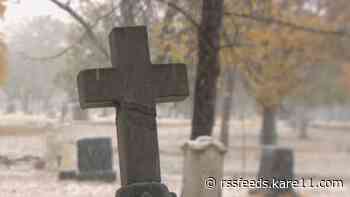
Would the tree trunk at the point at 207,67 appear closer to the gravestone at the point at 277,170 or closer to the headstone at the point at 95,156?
the gravestone at the point at 277,170

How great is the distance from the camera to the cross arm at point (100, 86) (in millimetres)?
3439

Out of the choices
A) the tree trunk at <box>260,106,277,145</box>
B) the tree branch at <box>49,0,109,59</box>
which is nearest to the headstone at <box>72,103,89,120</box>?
the tree branch at <box>49,0,109,59</box>

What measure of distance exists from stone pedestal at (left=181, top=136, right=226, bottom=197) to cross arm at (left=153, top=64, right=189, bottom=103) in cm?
224

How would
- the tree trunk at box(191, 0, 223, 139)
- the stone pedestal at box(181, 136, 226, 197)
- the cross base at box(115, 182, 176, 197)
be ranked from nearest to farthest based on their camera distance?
the cross base at box(115, 182, 176, 197), the stone pedestal at box(181, 136, 226, 197), the tree trunk at box(191, 0, 223, 139)

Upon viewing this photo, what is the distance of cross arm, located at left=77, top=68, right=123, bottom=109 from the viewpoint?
135 inches

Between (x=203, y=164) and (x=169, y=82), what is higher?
(x=169, y=82)

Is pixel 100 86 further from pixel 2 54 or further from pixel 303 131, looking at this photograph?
pixel 303 131

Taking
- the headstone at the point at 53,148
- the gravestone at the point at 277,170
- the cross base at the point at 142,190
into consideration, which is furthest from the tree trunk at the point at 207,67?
the cross base at the point at 142,190

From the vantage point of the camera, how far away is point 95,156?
9273 mm

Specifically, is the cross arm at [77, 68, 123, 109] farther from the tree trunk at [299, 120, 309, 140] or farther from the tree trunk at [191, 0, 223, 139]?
the tree trunk at [299, 120, 309, 140]

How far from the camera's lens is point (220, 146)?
5938 millimetres

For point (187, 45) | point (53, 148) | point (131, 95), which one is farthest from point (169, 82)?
point (53, 148)

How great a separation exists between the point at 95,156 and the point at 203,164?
3.72 meters

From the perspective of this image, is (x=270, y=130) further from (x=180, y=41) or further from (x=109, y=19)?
(x=109, y=19)
